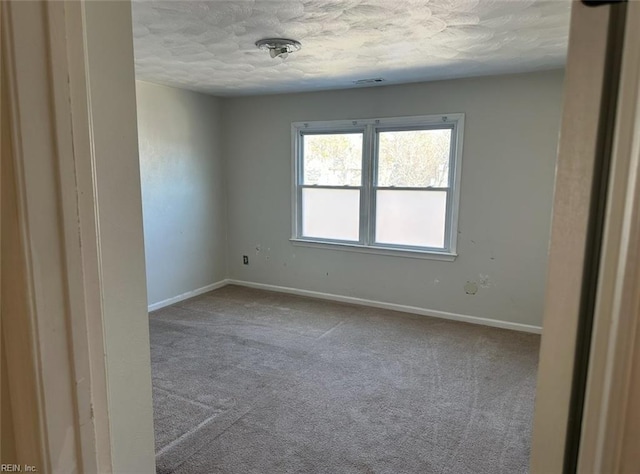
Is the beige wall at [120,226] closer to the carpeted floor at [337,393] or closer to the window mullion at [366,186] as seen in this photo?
the carpeted floor at [337,393]

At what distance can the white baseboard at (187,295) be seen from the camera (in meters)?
4.73

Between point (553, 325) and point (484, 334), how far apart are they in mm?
3721

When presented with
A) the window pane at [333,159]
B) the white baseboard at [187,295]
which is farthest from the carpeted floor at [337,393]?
the window pane at [333,159]

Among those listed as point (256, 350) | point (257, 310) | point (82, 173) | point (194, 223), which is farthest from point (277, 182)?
point (82, 173)

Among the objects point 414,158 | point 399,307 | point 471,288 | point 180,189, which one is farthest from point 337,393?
point 180,189

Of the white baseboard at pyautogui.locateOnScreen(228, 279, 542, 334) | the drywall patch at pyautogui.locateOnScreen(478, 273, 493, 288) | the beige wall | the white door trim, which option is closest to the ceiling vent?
the drywall patch at pyautogui.locateOnScreen(478, 273, 493, 288)

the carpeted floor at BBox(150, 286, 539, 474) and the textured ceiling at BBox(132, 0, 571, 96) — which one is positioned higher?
the textured ceiling at BBox(132, 0, 571, 96)

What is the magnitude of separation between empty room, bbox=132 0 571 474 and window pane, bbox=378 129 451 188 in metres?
0.02

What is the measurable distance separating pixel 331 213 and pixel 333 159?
2.07ft

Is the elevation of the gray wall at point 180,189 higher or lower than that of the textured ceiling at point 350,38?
lower

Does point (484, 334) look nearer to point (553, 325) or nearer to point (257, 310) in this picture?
point (257, 310)

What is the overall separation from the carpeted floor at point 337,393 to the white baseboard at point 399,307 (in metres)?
0.12

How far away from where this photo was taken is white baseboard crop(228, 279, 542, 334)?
4.20 metres

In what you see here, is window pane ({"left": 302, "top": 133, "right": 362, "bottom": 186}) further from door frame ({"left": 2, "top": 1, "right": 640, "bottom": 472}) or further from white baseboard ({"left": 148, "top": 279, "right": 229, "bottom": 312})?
door frame ({"left": 2, "top": 1, "right": 640, "bottom": 472})
